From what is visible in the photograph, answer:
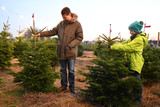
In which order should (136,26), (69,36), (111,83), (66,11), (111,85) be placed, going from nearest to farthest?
(111,85)
(111,83)
(136,26)
(66,11)
(69,36)

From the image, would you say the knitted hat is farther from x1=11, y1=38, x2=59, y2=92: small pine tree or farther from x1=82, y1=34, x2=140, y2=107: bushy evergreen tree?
x1=11, y1=38, x2=59, y2=92: small pine tree

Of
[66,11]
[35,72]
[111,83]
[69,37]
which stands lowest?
[111,83]

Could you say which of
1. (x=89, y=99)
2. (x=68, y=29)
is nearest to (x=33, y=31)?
(x=68, y=29)

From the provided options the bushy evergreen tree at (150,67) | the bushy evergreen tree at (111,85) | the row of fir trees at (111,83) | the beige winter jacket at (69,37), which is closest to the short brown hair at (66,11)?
the beige winter jacket at (69,37)

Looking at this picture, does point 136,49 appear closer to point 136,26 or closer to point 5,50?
point 136,26

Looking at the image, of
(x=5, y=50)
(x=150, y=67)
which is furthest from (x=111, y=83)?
(x=5, y=50)

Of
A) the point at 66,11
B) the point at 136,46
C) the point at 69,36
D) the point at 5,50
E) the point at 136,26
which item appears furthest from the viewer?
the point at 5,50

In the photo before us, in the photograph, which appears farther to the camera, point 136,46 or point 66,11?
point 66,11

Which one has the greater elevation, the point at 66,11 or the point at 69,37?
the point at 66,11

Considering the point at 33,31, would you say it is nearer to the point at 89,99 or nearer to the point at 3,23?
the point at 89,99

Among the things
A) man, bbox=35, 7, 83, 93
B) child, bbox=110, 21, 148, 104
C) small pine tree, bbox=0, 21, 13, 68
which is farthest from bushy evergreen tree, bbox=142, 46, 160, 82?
small pine tree, bbox=0, 21, 13, 68

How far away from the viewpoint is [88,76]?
3008 mm

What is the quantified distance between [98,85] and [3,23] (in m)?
8.35

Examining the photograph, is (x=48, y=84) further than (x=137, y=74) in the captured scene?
Yes
